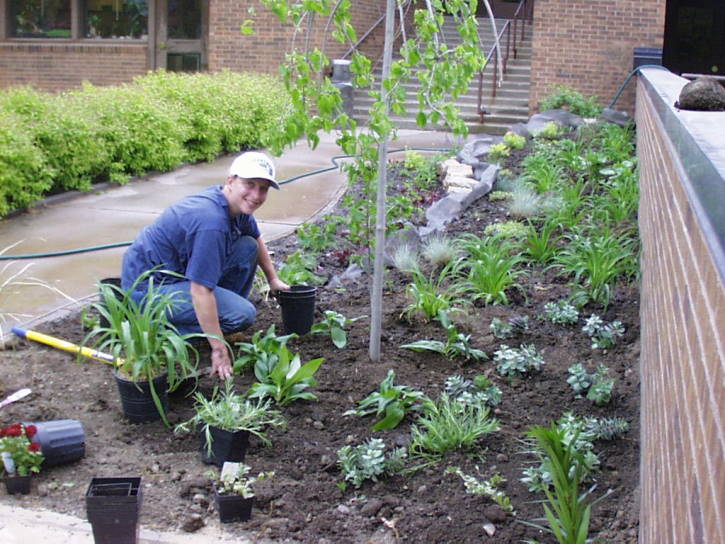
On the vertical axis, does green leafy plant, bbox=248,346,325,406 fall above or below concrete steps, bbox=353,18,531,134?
below

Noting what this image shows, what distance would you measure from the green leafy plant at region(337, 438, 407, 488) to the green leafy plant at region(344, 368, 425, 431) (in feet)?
0.81

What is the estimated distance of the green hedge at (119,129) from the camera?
7762 millimetres

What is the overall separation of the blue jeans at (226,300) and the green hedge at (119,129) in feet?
5.69

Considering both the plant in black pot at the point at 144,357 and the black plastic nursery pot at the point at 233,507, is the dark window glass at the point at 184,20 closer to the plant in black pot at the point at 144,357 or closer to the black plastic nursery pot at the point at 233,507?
A: the plant in black pot at the point at 144,357

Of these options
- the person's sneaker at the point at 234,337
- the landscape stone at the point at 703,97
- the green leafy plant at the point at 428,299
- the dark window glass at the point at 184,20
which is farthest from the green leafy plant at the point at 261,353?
the dark window glass at the point at 184,20

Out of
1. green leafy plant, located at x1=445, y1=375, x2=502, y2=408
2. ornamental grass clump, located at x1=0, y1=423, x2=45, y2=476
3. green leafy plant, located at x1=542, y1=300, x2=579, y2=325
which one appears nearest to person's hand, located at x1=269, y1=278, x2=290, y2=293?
green leafy plant, located at x1=445, y1=375, x2=502, y2=408

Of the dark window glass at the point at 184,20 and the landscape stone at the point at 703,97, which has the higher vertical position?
the dark window glass at the point at 184,20

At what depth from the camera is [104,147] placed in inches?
361

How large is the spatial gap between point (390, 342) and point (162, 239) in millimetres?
1341

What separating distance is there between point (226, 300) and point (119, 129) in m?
5.53

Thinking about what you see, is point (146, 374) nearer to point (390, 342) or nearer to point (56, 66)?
point (390, 342)

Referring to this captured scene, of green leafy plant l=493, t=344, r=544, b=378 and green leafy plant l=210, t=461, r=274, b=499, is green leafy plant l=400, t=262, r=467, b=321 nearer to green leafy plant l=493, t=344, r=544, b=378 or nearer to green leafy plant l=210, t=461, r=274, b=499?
green leafy plant l=493, t=344, r=544, b=378

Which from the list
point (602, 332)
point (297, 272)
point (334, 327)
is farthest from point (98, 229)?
point (602, 332)

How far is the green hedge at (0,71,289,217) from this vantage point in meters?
7.76
